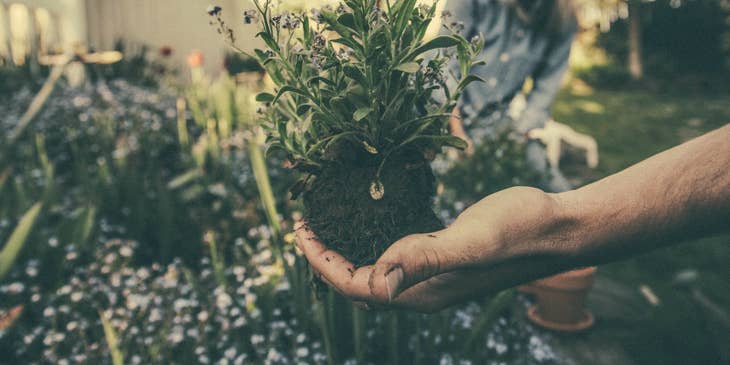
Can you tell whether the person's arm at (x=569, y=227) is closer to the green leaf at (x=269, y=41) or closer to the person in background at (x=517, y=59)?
the green leaf at (x=269, y=41)

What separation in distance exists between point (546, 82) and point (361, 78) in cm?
216

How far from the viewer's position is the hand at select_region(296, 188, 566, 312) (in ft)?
3.25

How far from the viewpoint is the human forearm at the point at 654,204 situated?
1.08 meters

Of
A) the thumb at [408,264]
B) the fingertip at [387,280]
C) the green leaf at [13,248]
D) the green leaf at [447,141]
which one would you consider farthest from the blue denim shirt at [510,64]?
the green leaf at [13,248]

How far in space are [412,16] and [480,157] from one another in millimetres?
2041

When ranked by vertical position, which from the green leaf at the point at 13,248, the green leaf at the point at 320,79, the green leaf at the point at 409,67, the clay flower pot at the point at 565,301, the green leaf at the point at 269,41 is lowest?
the clay flower pot at the point at 565,301

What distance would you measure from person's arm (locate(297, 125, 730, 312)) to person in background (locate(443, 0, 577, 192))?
4.42 ft

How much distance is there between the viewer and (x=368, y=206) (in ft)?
3.91

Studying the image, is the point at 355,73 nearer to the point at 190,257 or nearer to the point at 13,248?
the point at 13,248

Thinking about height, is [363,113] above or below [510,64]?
above

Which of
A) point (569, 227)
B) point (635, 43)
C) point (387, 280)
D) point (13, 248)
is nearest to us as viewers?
point (387, 280)

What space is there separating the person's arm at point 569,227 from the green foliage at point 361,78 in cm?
22

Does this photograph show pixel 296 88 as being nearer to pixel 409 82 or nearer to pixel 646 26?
pixel 409 82

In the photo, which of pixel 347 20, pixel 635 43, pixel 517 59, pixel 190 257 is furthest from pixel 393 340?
pixel 635 43
